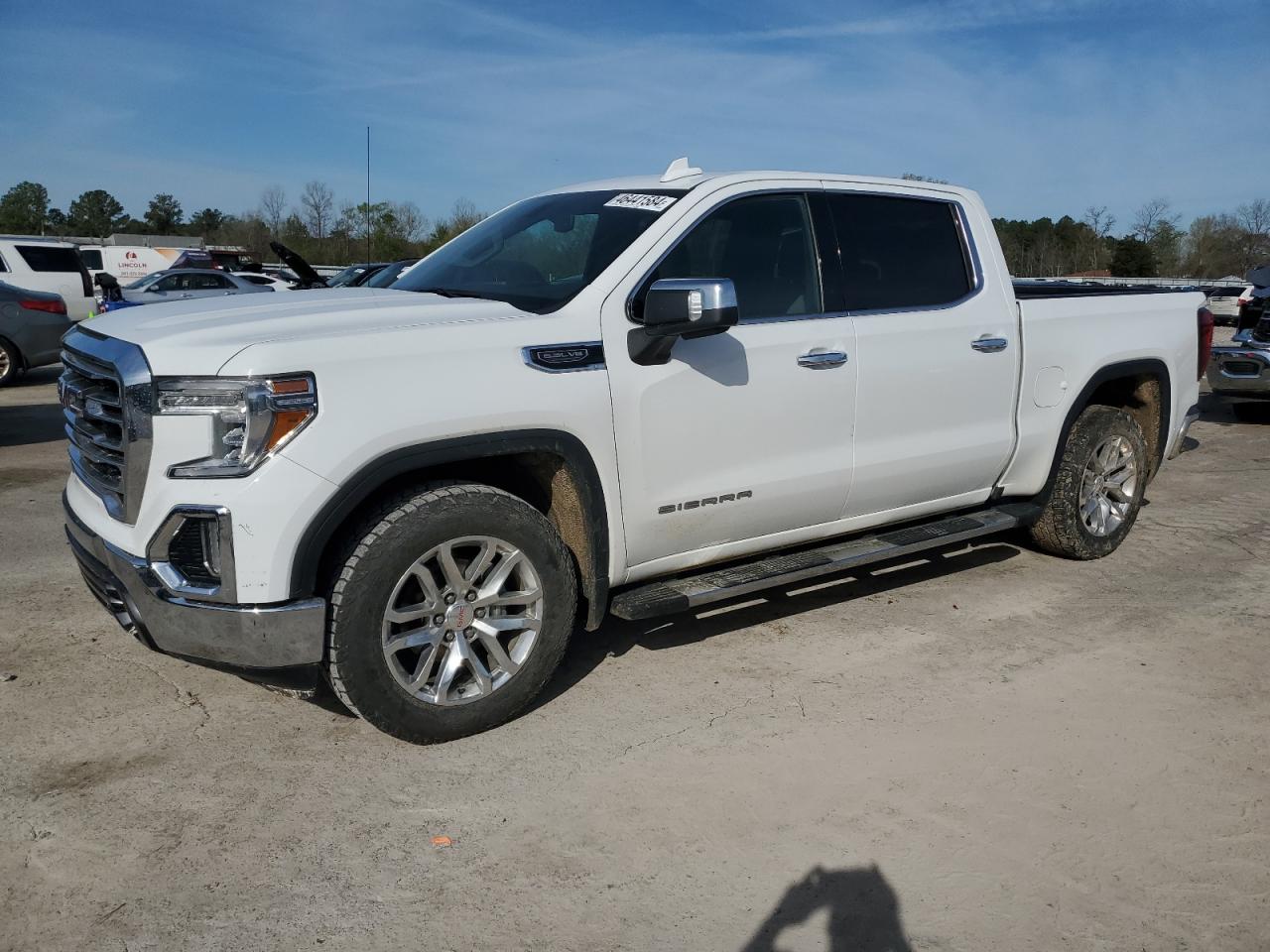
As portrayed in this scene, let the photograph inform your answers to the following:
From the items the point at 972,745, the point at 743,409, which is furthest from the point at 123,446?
the point at 972,745

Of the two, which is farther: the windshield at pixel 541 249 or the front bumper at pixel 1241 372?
the front bumper at pixel 1241 372

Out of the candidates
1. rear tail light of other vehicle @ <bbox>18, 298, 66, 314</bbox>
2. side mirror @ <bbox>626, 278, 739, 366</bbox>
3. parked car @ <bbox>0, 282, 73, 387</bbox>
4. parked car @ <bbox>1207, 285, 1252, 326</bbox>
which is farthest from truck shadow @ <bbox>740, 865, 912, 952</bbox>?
parked car @ <bbox>1207, 285, 1252, 326</bbox>

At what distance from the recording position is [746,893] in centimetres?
296

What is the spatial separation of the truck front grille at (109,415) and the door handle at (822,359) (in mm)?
2465

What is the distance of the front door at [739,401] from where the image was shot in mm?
4039

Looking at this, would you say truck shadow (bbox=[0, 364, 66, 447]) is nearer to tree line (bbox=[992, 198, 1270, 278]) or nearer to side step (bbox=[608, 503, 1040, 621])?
side step (bbox=[608, 503, 1040, 621])

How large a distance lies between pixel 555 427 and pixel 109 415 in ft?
4.84

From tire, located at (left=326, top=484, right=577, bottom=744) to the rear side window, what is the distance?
54.7 feet

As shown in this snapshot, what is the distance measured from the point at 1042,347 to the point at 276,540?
3.88m

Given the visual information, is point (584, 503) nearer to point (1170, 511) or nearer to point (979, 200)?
point (979, 200)

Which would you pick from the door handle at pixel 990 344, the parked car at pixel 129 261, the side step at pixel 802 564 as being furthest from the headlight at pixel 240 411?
the parked car at pixel 129 261

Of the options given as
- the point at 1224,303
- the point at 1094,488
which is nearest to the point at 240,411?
the point at 1094,488

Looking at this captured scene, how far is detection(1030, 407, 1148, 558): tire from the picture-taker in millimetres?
5762

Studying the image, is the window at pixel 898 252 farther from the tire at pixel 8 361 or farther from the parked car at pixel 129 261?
the parked car at pixel 129 261
